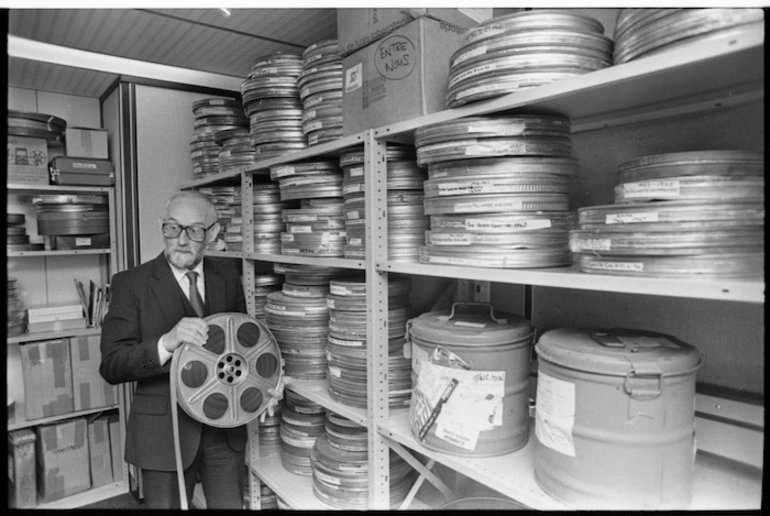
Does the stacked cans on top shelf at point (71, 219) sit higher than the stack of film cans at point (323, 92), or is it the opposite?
the stack of film cans at point (323, 92)

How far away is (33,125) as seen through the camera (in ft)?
10.7

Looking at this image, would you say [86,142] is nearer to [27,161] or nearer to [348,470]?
[27,161]

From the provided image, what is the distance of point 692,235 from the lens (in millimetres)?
961

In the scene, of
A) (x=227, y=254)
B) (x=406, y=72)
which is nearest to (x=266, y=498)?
(x=227, y=254)

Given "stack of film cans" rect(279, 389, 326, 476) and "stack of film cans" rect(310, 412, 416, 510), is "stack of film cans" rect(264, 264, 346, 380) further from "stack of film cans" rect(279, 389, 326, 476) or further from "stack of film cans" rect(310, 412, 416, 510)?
"stack of film cans" rect(310, 412, 416, 510)

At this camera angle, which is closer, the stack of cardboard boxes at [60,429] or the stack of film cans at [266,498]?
the stack of film cans at [266,498]

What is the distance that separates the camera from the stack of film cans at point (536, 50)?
1152 millimetres

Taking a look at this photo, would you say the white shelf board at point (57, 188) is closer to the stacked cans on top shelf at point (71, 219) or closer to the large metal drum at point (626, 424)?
the stacked cans on top shelf at point (71, 219)

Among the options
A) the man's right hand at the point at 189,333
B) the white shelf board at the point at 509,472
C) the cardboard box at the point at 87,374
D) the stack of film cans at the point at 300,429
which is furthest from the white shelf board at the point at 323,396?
the cardboard box at the point at 87,374

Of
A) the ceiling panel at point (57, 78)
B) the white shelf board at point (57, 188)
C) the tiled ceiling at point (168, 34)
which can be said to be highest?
the tiled ceiling at point (168, 34)

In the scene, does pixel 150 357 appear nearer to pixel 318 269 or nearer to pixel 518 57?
pixel 318 269

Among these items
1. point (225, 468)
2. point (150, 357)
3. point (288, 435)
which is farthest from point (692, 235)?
point (225, 468)

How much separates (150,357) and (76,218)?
1.95 m

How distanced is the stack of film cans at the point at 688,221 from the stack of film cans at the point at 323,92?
1.20m
